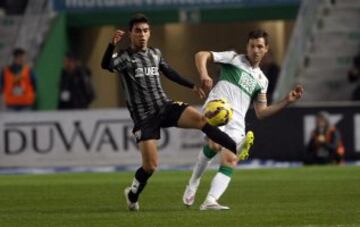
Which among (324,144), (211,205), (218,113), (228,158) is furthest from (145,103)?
(324,144)

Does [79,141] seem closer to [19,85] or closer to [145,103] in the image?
[19,85]

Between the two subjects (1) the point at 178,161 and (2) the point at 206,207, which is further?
(1) the point at 178,161

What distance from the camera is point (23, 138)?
25500mm

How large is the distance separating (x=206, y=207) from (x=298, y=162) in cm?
1144

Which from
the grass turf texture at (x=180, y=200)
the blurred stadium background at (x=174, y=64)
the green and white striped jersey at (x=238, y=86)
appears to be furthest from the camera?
the blurred stadium background at (x=174, y=64)

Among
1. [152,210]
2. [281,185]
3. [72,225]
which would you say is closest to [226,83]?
[152,210]

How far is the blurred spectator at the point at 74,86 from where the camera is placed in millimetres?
27906

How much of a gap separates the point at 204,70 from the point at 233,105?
1.09 metres

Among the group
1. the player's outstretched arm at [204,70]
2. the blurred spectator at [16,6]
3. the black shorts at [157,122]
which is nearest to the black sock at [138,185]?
the black shorts at [157,122]

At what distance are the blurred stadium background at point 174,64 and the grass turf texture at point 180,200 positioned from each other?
437 mm

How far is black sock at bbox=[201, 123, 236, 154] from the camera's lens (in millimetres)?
13414

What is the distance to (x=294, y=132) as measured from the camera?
24.8 metres

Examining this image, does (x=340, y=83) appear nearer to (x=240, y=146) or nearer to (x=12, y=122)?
(x=12, y=122)

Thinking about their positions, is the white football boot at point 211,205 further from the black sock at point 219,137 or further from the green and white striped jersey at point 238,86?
the green and white striped jersey at point 238,86
